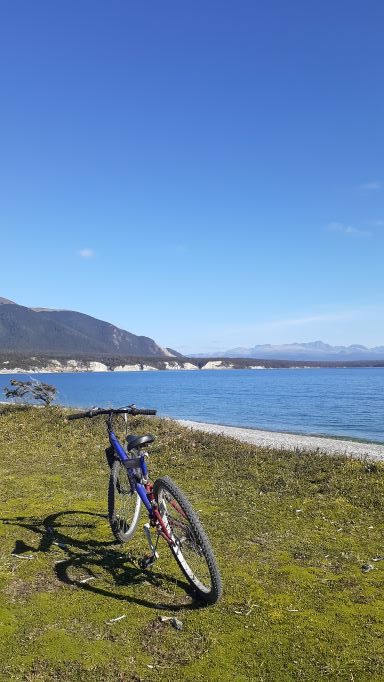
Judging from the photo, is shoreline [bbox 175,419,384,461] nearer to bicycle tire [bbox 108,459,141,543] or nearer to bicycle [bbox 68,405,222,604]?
bicycle tire [bbox 108,459,141,543]

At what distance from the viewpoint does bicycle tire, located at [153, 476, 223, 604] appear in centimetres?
546

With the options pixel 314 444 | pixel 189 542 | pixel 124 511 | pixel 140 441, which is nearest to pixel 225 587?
pixel 189 542

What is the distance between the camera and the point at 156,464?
14164mm

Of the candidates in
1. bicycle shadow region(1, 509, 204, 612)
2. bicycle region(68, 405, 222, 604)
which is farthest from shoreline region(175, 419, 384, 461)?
bicycle region(68, 405, 222, 604)

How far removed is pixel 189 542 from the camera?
226 inches

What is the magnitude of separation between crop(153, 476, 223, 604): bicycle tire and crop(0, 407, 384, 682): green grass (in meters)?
0.26

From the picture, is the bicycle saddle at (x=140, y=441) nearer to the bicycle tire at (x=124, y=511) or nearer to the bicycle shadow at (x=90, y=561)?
the bicycle tire at (x=124, y=511)

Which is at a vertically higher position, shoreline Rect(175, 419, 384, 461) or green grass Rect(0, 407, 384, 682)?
green grass Rect(0, 407, 384, 682)

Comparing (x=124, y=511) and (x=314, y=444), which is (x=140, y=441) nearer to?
(x=124, y=511)

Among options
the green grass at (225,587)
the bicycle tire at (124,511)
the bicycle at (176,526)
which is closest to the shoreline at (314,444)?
the green grass at (225,587)

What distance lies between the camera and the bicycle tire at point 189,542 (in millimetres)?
5457

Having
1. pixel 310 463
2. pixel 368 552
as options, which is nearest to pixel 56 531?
pixel 368 552

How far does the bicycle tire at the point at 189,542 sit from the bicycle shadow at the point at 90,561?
24 centimetres

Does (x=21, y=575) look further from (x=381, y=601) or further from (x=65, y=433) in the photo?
(x=65, y=433)
